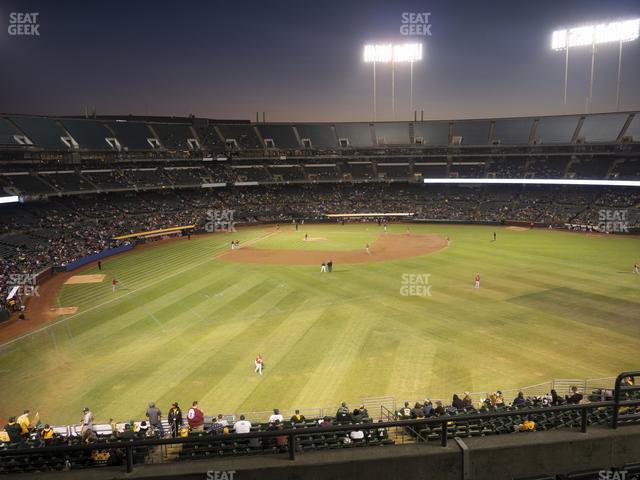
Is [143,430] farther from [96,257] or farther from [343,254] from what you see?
[96,257]

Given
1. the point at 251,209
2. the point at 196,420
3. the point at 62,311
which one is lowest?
the point at 62,311

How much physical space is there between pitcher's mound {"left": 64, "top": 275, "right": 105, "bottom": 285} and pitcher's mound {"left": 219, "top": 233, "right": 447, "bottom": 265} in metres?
12.2

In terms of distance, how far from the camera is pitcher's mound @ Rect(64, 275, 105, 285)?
39.4 meters

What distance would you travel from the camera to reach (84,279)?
40.4m

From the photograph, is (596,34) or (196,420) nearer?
(196,420)

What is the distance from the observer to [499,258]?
44.6m

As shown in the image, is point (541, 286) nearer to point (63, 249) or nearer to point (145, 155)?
point (63, 249)

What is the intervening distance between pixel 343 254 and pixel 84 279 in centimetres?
2572

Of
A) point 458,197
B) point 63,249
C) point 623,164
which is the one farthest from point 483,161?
point 63,249

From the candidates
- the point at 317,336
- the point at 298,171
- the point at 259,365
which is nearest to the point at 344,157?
the point at 298,171

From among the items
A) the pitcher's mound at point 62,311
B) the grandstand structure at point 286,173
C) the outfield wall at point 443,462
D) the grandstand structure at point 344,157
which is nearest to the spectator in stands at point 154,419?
the outfield wall at point 443,462

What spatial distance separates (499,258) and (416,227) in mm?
26907

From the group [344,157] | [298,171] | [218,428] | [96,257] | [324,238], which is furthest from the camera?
[344,157]

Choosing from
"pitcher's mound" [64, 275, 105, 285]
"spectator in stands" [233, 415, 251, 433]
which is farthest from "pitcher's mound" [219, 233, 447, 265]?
"spectator in stands" [233, 415, 251, 433]
